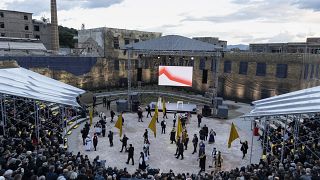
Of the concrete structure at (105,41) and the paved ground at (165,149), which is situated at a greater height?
the concrete structure at (105,41)

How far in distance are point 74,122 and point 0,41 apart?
21.1m

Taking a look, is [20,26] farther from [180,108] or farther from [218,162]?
[218,162]

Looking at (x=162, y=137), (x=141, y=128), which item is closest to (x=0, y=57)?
(x=141, y=128)

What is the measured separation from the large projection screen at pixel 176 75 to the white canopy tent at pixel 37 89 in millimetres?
12897

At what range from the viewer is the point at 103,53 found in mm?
37719

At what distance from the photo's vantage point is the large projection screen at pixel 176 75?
30578 millimetres

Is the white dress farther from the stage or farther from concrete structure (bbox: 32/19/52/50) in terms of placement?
concrete structure (bbox: 32/19/52/50)

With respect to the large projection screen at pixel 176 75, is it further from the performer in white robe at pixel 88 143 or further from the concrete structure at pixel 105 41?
the performer in white robe at pixel 88 143

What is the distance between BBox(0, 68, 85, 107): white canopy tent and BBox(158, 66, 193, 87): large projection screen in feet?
42.3

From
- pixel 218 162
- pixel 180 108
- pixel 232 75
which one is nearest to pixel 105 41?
pixel 180 108

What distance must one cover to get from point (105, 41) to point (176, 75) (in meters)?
12.6

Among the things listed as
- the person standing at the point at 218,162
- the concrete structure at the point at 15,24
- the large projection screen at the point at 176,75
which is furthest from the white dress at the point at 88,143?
the concrete structure at the point at 15,24

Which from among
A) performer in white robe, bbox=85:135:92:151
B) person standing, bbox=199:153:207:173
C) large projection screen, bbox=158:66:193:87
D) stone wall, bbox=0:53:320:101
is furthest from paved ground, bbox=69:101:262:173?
stone wall, bbox=0:53:320:101

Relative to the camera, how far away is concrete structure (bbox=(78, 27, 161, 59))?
123ft
